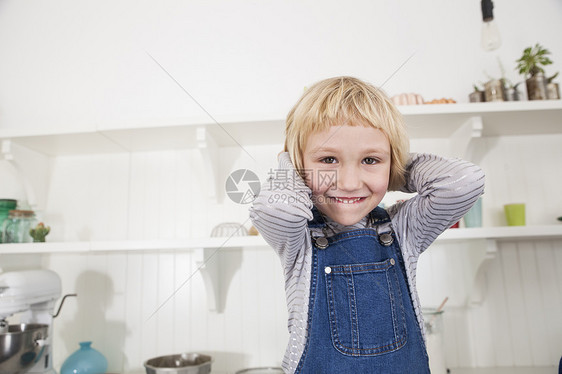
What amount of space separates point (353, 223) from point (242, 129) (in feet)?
2.18

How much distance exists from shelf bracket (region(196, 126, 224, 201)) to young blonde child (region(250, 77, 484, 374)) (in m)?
0.55

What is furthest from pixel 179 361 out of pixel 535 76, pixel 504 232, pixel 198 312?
pixel 535 76

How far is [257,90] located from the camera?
→ 1.48 m

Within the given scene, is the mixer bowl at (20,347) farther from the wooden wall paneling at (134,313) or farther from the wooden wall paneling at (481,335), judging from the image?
the wooden wall paneling at (481,335)

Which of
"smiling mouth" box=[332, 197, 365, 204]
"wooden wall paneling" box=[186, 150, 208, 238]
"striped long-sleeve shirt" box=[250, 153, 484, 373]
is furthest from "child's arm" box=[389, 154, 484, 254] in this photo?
"wooden wall paneling" box=[186, 150, 208, 238]

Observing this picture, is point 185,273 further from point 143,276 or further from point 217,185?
point 217,185

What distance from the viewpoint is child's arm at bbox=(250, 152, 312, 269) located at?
0.61 metres

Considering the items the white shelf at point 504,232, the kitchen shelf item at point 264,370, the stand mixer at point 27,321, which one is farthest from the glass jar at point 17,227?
the white shelf at point 504,232

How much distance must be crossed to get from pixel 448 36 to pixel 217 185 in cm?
92

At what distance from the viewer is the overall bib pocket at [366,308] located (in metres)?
0.70

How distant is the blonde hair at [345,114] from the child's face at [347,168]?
13 millimetres

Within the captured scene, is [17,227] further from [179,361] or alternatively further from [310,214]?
[310,214]

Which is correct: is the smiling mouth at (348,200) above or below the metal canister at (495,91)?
below

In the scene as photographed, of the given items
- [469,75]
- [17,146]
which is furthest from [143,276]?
[469,75]
